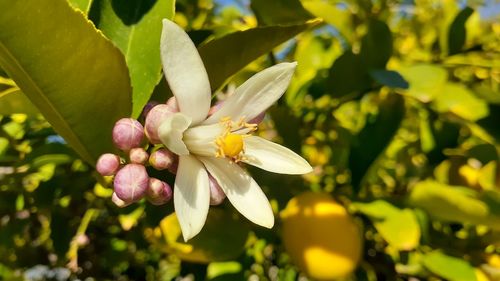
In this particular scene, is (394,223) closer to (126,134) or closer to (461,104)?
(461,104)

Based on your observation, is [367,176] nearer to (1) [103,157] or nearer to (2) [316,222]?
(2) [316,222]

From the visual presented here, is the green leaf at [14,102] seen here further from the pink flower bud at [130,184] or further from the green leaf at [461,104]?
the green leaf at [461,104]

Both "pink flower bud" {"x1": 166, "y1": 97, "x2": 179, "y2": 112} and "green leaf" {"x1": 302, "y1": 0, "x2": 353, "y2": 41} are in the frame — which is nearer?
"pink flower bud" {"x1": 166, "y1": 97, "x2": 179, "y2": 112}

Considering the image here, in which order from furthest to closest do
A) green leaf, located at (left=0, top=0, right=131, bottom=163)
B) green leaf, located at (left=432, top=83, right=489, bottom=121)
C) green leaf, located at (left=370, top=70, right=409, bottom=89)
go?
1. green leaf, located at (left=432, top=83, right=489, bottom=121)
2. green leaf, located at (left=370, top=70, right=409, bottom=89)
3. green leaf, located at (left=0, top=0, right=131, bottom=163)

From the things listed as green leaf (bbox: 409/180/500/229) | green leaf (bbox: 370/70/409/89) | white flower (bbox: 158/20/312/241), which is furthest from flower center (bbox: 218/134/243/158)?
green leaf (bbox: 409/180/500/229)

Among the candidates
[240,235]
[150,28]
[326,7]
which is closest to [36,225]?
[240,235]

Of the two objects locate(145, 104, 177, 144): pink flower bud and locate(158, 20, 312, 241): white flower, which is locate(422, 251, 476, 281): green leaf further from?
locate(145, 104, 177, 144): pink flower bud

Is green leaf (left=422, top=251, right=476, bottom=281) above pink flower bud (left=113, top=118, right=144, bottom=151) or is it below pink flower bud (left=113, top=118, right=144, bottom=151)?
below

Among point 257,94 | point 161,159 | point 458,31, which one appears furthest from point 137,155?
point 458,31
